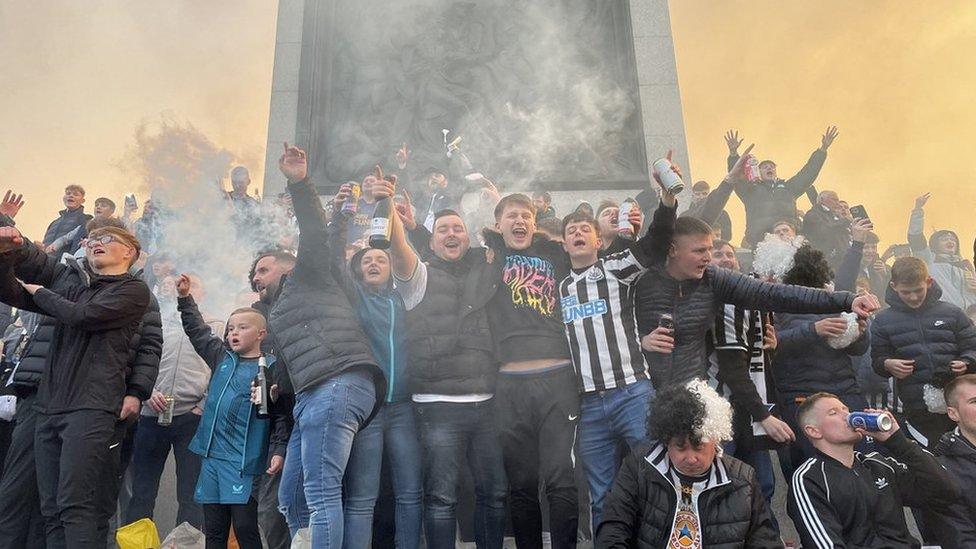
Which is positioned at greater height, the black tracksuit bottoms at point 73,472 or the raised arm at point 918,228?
the raised arm at point 918,228

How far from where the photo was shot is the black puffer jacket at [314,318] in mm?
3031

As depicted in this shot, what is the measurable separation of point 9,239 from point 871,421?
3924mm

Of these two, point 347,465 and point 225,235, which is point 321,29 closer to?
point 225,235

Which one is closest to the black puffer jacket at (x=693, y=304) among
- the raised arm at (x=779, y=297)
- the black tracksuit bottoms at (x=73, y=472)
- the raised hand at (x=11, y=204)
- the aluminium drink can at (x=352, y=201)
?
the raised arm at (x=779, y=297)

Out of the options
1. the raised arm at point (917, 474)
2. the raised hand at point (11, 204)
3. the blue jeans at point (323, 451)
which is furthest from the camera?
the raised hand at point (11, 204)

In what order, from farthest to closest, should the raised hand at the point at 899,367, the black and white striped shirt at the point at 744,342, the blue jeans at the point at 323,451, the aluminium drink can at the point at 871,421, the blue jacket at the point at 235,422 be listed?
the raised hand at the point at 899,367 < the black and white striped shirt at the point at 744,342 < the blue jacket at the point at 235,422 < the aluminium drink can at the point at 871,421 < the blue jeans at the point at 323,451

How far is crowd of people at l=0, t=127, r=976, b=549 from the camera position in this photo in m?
2.89

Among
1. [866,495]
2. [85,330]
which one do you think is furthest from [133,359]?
[866,495]

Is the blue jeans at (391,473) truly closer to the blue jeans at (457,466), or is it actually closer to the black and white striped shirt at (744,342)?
the blue jeans at (457,466)

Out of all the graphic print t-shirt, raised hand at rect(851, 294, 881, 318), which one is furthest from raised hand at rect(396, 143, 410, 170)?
raised hand at rect(851, 294, 881, 318)

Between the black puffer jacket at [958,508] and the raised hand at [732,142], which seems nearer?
the black puffer jacket at [958,508]

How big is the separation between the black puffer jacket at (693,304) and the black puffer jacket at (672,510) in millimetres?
712

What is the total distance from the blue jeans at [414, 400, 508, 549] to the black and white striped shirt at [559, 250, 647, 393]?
1.82 ft

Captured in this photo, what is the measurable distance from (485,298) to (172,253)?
6044 mm
